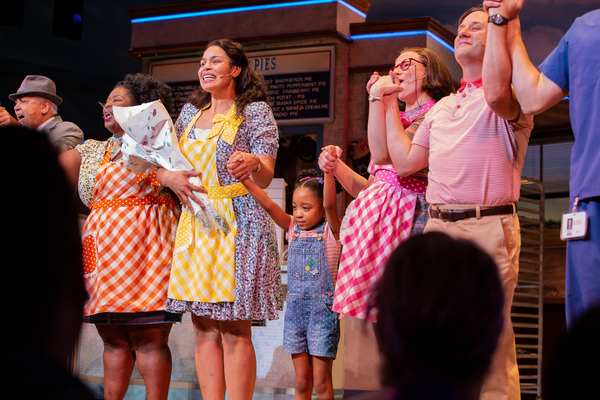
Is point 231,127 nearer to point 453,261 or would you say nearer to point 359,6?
point 453,261

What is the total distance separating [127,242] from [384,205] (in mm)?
1142

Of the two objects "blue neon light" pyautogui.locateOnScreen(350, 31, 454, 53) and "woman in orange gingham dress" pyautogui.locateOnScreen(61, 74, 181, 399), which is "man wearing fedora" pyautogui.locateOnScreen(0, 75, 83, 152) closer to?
"woman in orange gingham dress" pyautogui.locateOnScreen(61, 74, 181, 399)

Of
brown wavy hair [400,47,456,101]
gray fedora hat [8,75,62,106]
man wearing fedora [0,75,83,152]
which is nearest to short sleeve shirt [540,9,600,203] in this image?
brown wavy hair [400,47,456,101]

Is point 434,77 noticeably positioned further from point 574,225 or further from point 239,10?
point 239,10

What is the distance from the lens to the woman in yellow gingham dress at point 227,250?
2738 millimetres

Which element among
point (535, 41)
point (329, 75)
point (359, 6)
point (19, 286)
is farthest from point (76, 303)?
point (535, 41)

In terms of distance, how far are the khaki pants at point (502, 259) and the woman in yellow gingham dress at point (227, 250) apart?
2.75ft

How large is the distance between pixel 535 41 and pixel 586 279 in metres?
11.0

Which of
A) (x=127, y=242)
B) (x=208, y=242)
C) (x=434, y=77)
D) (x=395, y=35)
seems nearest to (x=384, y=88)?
(x=434, y=77)

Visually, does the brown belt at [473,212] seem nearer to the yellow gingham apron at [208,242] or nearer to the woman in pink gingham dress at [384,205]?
the woman in pink gingham dress at [384,205]

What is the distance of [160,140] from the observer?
2.83m

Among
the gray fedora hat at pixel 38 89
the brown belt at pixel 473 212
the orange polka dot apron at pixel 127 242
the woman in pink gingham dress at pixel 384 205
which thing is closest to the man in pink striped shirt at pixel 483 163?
the brown belt at pixel 473 212

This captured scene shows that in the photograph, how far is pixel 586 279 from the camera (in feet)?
5.68

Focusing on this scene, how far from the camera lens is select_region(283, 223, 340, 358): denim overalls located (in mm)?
3605
